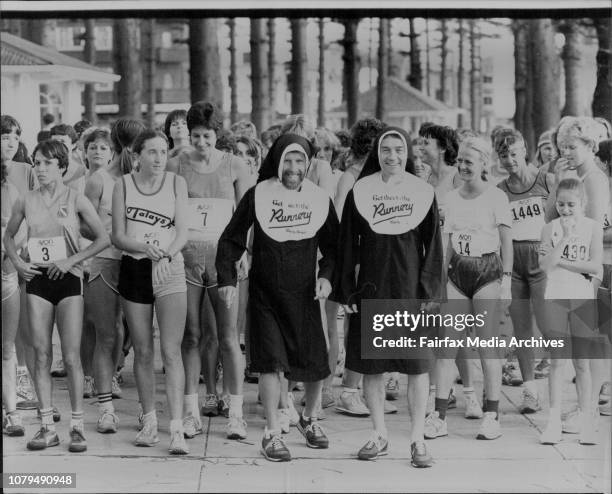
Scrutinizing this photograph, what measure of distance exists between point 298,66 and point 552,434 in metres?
Answer: 2.65

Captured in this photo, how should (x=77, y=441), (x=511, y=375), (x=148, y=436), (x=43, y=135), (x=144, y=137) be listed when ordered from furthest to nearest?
1. (x=511, y=375)
2. (x=43, y=135)
3. (x=148, y=436)
4. (x=77, y=441)
5. (x=144, y=137)

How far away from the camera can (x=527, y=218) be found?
8.21 m

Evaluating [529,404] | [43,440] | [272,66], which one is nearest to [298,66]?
[272,66]

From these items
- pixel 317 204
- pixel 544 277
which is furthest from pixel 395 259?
pixel 544 277

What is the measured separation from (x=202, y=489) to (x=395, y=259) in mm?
1580

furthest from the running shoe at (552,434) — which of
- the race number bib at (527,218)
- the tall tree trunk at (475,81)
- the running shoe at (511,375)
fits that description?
the tall tree trunk at (475,81)

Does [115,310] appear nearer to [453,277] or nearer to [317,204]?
[317,204]

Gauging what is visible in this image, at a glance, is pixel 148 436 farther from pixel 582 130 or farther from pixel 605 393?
pixel 582 130

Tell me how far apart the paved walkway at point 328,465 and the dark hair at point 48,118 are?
1.72 meters

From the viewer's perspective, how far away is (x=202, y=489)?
23.8 feet

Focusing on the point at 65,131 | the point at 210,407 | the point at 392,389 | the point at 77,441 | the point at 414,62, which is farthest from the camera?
the point at 392,389

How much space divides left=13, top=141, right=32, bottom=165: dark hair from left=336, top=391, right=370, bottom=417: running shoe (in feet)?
7.68

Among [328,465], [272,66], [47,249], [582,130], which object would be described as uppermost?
[272,66]

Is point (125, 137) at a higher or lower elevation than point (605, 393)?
higher
